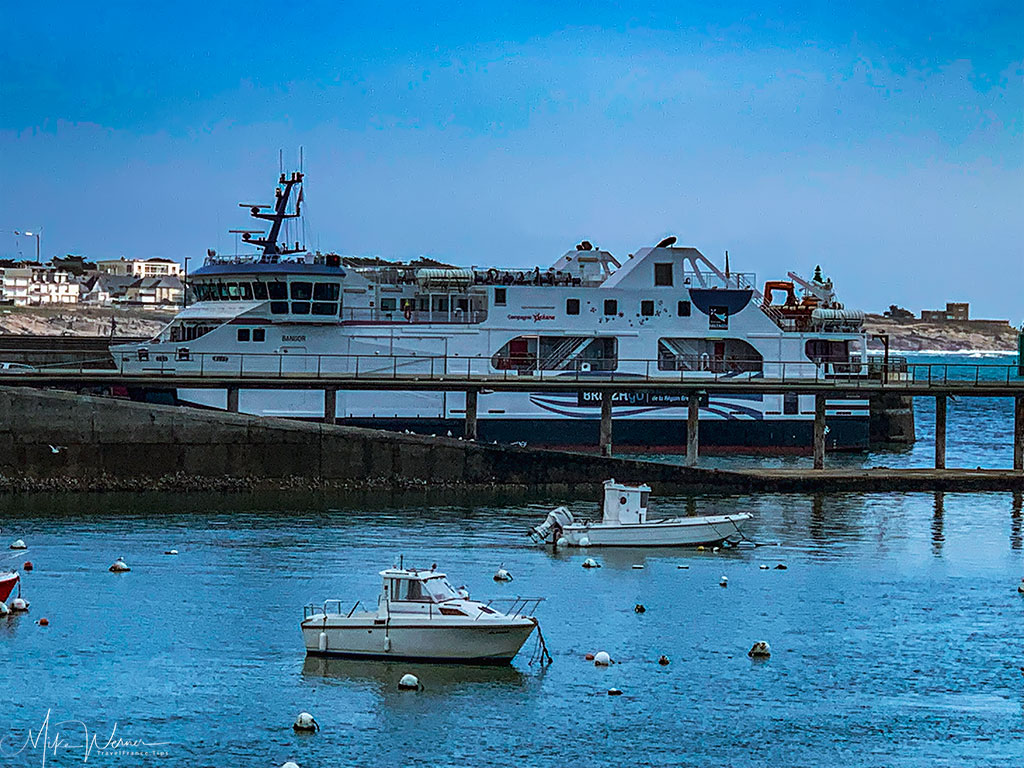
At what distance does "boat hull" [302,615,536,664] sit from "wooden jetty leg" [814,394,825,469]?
3021 centimetres

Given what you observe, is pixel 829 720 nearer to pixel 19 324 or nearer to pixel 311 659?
pixel 311 659

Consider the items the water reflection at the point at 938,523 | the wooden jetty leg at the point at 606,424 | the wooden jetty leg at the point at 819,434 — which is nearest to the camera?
the water reflection at the point at 938,523

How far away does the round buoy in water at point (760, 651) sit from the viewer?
Answer: 31.1m

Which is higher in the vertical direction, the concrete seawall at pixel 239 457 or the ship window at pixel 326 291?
the ship window at pixel 326 291

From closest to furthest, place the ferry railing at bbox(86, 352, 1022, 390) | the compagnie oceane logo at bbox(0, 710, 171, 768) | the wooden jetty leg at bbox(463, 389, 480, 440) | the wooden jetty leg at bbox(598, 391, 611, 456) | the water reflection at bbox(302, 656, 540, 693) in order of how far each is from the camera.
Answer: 1. the compagnie oceane logo at bbox(0, 710, 171, 768)
2. the water reflection at bbox(302, 656, 540, 693)
3. the wooden jetty leg at bbox(463, 389, 480, 440)
4. the wooden jetty leg at bbox(598, 391, 611, 456)
5. the ferry railing at bbox(86, 352, 1022, 390)

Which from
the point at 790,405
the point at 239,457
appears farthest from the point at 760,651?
the point at 790,405

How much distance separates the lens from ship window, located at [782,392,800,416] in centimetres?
7200

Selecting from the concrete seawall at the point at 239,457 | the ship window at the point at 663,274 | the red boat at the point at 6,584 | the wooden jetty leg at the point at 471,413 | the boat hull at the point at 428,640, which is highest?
the ship window at the point at 663,274

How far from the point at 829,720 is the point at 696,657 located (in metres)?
4.33

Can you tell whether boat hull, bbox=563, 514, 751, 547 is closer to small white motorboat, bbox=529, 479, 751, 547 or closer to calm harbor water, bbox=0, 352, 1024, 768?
small white motorboat, bbox=529, 479, 751, 547

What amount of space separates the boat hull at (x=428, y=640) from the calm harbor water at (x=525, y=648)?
1.01ft

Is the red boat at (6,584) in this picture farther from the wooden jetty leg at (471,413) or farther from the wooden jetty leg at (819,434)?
the wooden jetty leg at (819,434)

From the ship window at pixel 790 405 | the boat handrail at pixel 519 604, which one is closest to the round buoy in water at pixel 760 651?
the boat handrail at pixel 519 604

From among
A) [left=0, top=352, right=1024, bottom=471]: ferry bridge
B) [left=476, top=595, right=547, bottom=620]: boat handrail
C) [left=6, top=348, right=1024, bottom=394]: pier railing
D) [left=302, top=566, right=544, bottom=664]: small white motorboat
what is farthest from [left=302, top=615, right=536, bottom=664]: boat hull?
[left=6, top=348, right=1024, bottom=394]: pier railing
